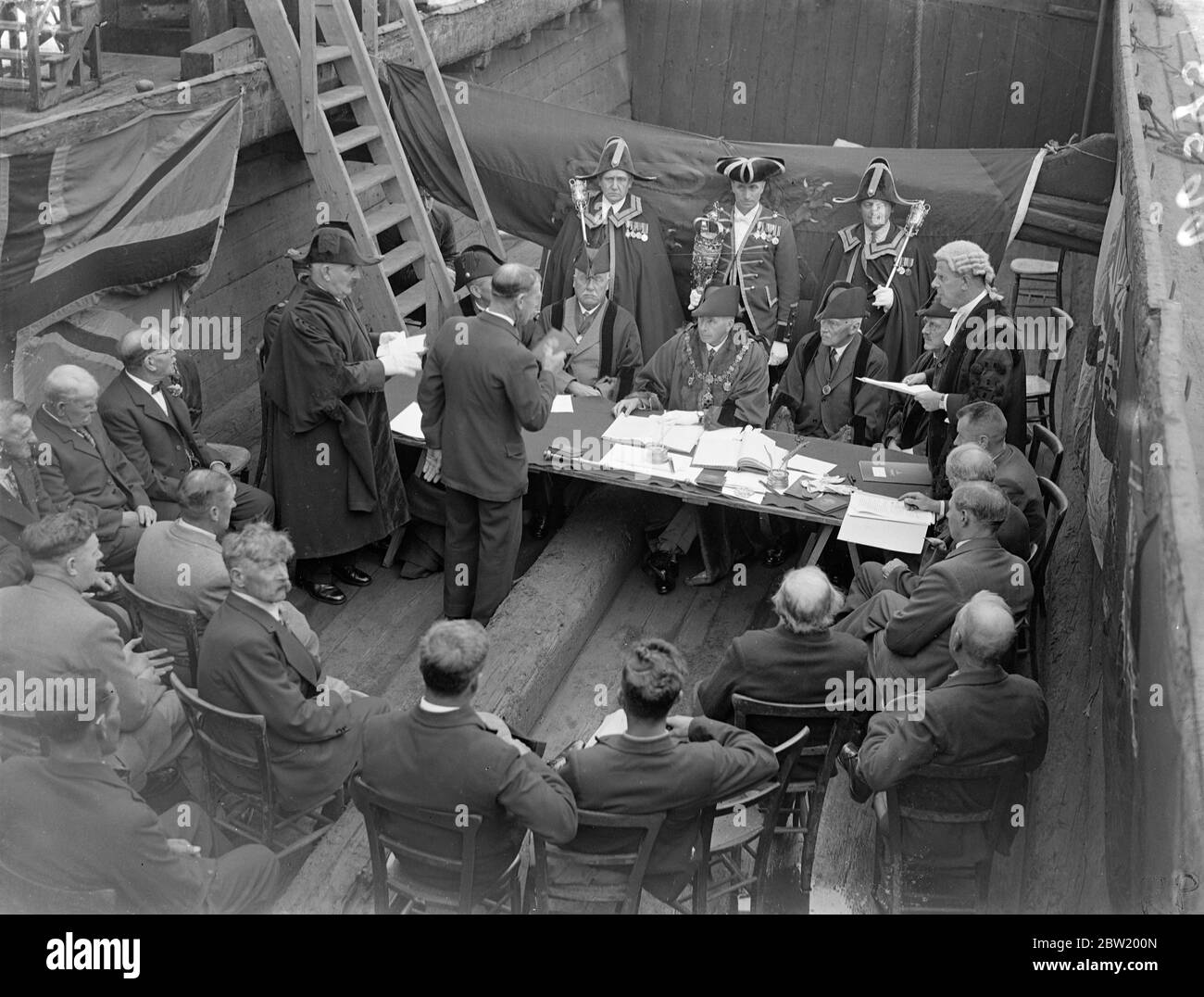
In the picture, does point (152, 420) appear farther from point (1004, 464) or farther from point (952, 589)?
point (1004, 464)

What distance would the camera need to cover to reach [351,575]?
6.49 metres

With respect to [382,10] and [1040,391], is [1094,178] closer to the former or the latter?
[1040,391]

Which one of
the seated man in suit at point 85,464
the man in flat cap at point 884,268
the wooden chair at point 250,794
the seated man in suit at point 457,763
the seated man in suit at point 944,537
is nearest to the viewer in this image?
the seated man in suit at point 457,763

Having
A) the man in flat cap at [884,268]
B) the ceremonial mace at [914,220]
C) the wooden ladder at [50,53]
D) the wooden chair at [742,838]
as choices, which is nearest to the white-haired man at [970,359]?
the man in flat cap at [884,268]

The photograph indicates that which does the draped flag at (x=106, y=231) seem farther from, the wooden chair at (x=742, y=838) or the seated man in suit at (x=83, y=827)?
the wooden chair at (x=742, y=838)

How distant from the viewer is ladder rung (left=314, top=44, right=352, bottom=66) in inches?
282

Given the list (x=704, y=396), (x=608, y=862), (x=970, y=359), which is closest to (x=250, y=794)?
(x=608, y=862)

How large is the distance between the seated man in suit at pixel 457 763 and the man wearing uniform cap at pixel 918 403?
3396 mm

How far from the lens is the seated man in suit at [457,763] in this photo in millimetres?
3541

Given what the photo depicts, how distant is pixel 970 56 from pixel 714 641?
7176 mm

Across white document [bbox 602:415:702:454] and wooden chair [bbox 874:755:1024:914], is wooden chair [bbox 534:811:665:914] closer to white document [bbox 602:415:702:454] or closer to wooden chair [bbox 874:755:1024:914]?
wooden chair [bbox 874:755:1024:914]

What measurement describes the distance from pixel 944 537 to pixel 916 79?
23.6 ft

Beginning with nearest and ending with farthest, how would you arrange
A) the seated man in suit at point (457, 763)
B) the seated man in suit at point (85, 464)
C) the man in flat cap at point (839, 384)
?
the seated man in suit at point (457, 763)
the seated man in suit at point (85, 464)
the man in flat cap at point (839, 384)

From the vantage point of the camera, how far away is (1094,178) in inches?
300
